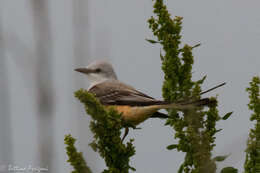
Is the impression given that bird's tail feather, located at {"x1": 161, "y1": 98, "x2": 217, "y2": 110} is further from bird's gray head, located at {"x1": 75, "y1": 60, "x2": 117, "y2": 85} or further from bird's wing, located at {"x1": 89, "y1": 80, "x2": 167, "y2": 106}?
bird's gray head, located at {"x1": 75, "y1": 60, "x2": 117, "y2": 85}

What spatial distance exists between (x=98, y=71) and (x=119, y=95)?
132 centimetres

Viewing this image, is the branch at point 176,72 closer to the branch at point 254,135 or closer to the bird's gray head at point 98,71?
the branch at point 254,135

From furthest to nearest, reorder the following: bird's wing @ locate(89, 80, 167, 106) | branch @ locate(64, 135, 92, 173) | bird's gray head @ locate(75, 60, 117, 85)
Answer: bird's gray head @ locate(75, 60, 117, 85) < bird's wing @ locate(89, 80, 167, 106) < branch @ locate(64, 135, 92, 173)

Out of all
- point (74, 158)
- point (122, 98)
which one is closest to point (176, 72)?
point (74, 158)

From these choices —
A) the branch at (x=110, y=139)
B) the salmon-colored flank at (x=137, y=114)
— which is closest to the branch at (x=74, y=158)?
the branch at (x=110, y=139)

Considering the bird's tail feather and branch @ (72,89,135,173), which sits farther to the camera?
the bird's tail feather

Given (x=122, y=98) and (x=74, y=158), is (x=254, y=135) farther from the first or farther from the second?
(x=122, y=98)

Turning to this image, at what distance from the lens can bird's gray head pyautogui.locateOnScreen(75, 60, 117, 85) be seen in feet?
22.1

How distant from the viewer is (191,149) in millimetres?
3170

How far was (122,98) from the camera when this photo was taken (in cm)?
543

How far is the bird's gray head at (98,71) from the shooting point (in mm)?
6738

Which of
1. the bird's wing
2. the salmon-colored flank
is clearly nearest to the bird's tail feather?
the bird's wing

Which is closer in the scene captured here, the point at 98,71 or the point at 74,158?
the point at 74,158

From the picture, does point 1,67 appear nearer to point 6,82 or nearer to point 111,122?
point 6,82
